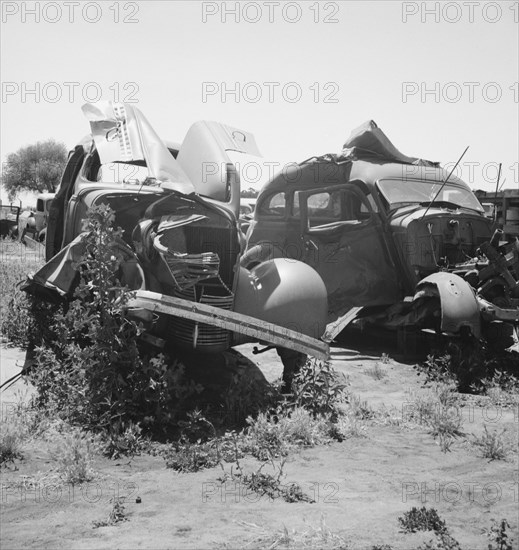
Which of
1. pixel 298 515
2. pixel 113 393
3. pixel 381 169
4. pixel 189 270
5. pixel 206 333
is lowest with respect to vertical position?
pixel 298 515

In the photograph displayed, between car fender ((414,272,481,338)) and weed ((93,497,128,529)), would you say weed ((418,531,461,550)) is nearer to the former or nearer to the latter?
weed ((93,497,128,529))

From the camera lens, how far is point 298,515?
12.4 ft

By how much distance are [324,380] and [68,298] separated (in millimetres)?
2273

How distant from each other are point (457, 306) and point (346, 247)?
2404 millimetres

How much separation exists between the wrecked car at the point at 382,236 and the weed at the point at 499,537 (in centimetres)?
370

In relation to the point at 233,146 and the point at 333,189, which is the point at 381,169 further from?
the point at 233,146

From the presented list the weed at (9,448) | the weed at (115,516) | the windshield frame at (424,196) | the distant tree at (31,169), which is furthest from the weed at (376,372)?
the distant tree at (31,169)

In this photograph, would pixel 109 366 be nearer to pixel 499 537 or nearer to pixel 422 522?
pixel 422 522

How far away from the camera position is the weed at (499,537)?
3.38 m

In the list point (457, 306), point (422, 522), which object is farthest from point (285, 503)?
point (457, 306)

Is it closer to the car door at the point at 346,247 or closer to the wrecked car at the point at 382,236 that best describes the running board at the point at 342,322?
the wrecked car at the point at 382,236

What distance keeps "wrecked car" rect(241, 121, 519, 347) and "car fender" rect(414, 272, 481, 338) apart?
5cm

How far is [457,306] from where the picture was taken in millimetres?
6816

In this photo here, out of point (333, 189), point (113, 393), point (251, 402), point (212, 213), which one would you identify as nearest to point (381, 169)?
point (333, 189)
